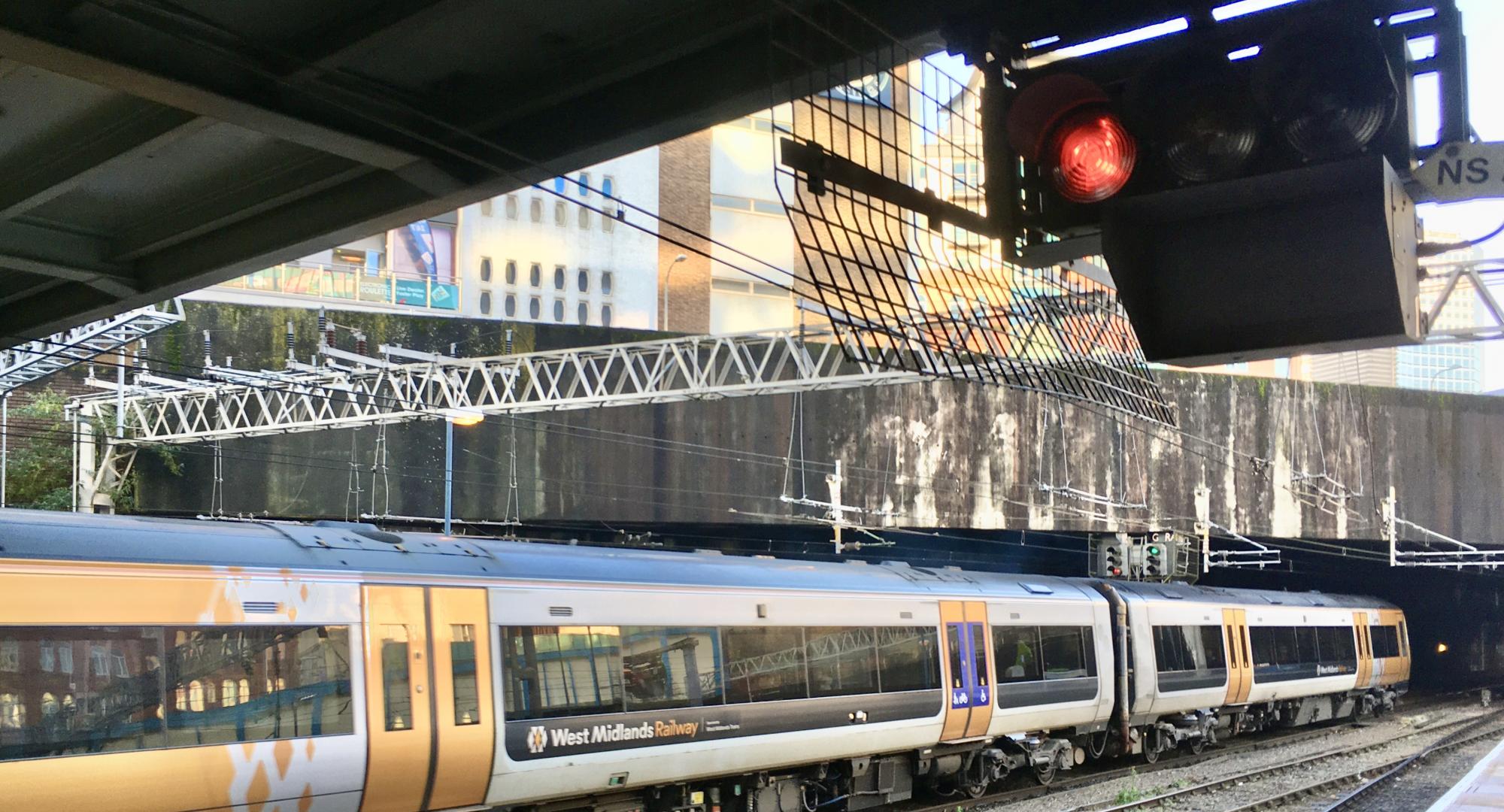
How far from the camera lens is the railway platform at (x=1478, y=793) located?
1014 centimetres

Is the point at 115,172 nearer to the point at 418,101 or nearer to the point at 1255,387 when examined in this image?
the point at 418,101

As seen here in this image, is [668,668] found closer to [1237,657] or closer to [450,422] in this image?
[450,422]

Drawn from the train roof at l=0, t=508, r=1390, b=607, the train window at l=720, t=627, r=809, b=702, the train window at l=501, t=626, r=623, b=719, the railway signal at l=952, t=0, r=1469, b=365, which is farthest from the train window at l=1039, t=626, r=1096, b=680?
the railway signal at l=952, t=0, r=1469, b=365

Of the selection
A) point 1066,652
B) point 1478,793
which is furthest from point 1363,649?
point 1478,793

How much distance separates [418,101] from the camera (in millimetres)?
7203

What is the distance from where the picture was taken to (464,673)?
9.54 meters

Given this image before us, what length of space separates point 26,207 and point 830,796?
32.1ft

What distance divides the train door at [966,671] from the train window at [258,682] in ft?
25.2

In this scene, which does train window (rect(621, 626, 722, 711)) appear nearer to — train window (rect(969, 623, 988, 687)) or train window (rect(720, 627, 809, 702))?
train window (rect(720, 627, 809, 702))

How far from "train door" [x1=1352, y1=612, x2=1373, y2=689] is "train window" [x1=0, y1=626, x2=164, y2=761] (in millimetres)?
26285

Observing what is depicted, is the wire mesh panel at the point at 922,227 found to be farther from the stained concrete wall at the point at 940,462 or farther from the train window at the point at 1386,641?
the train window at the point at 1386,641

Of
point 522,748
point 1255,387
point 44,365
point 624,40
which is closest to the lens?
point 624,40

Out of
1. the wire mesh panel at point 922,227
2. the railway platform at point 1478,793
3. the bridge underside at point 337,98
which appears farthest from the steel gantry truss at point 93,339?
the railway platform at point 1478,793

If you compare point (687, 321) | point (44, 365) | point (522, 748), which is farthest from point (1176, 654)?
point (687, 321)
